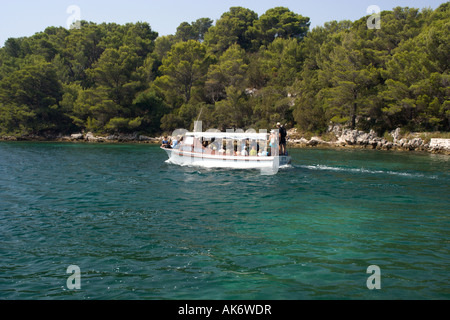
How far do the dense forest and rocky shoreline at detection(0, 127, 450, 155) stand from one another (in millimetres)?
1909

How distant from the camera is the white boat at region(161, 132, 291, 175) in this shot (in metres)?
27.7

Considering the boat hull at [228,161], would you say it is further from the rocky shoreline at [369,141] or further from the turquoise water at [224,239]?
the rocky shoreline at [369,141]

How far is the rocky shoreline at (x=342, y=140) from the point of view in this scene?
161 feet

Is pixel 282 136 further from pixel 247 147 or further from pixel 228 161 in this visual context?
pixel 228 161

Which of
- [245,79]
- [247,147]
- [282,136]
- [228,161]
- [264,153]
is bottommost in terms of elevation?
[228,161]

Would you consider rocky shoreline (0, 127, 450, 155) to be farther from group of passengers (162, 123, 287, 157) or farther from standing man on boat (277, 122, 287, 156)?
group of passengers (162, 123, 287, 157)

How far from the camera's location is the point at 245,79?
8256cm

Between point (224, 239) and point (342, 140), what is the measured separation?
53.0 metres

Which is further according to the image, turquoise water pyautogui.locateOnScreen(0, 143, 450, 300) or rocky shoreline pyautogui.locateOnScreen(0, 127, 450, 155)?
rocky shoreline pyautogui.locateOnScreen(0, 127, 450, 155)

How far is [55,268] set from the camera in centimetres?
904

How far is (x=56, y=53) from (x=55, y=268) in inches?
3958

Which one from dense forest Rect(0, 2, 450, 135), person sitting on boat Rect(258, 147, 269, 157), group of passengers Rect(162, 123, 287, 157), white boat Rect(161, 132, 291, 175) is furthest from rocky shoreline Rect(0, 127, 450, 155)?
person sitting on boat Rect(258, 147, 269, 157)

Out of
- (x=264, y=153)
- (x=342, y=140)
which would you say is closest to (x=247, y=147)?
(x=264, y=153)

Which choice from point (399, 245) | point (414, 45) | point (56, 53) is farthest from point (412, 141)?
point (56, 53)
